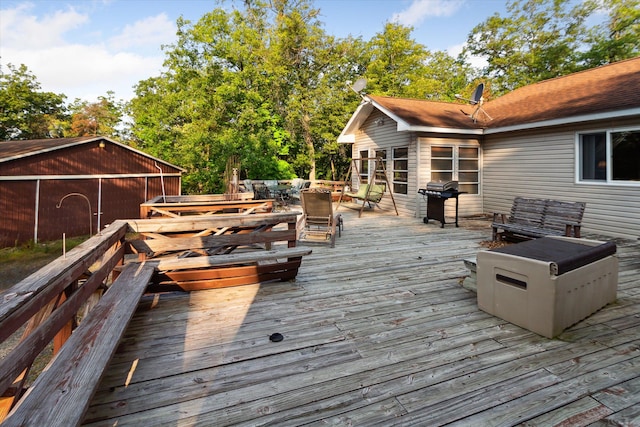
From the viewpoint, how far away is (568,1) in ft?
64.4

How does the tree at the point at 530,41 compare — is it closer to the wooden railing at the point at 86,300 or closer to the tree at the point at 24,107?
the wooden railing at the point at 86,300

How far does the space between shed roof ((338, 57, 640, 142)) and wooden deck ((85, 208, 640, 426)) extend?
4.61 meters

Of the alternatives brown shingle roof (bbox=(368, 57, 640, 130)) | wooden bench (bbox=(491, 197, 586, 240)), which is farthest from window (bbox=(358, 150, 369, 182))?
wooden bench (bbox=(491, 197, 586, 240))

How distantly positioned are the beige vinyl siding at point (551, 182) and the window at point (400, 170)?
233 cm

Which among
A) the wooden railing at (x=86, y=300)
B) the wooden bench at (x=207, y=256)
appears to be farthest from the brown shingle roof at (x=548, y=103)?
the wooden railing at (x=86, y=300)

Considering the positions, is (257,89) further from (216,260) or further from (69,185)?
(216,260)

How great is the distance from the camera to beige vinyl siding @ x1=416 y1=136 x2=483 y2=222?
30.3ft

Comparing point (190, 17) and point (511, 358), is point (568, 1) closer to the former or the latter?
point (190, 17)

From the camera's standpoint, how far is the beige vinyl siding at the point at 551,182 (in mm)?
6570

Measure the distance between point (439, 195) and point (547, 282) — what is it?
5.26 m

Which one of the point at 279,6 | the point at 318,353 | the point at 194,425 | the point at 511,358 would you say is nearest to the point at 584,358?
the point at 511,358

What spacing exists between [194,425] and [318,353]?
96 cm

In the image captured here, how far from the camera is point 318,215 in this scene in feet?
20.9

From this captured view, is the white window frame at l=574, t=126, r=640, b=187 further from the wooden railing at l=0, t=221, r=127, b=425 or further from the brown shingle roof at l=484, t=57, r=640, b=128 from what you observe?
the wooden railing at l=0, t=221, r=127, b=425
